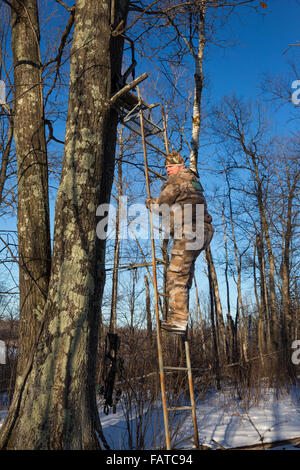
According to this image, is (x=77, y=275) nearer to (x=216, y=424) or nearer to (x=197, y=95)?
(x=216, y=424)

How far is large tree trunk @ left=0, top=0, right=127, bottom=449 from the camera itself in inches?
96.0

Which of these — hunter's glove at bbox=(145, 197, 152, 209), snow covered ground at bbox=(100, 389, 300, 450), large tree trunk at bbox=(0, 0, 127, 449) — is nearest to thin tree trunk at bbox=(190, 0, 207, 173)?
hunter's glove at bbox=(145, 197, 152, 209)

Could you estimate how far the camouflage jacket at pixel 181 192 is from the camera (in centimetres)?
381

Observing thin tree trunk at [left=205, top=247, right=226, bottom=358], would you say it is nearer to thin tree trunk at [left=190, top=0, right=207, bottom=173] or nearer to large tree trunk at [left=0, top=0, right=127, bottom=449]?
thin tree trunk at [left=190, top=0, right=207, bottom=173]

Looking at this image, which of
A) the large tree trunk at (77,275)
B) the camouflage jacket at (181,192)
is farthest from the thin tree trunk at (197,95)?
the large tree trunk at (77,275)

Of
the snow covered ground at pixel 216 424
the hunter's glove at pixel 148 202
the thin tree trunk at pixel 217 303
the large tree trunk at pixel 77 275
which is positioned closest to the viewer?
the large tree trunk at pixel 77 275

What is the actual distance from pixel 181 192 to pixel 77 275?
1.65 metres

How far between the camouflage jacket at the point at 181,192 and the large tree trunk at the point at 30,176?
3.91ft

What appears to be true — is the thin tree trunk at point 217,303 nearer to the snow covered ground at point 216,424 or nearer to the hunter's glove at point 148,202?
the snow covered ground at point 216,424

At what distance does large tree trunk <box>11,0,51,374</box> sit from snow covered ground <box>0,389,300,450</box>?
165 centimetres

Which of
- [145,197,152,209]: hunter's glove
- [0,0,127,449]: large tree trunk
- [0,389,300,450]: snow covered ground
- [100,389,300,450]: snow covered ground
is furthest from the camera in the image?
[100,389,300,450]: snow covered ground

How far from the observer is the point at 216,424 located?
193 inches
